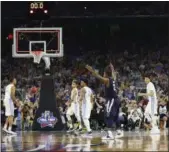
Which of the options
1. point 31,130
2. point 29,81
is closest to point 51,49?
point 31,130

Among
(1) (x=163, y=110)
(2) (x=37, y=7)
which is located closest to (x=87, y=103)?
(2) (x=37, y=7)

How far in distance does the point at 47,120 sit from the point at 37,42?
3100 millimetres

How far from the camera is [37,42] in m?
18.5

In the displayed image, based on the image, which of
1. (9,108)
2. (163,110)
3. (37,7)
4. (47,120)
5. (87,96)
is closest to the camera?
(9,108)

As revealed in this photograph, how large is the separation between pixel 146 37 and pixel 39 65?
5.88 metres

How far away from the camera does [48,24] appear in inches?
1050

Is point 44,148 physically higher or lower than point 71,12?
lower

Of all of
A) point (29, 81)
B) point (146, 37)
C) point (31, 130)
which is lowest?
point (31, 130)

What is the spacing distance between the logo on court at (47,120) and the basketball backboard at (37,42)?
7.51ft

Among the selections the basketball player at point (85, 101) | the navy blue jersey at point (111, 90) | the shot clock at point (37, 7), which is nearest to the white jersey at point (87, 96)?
the basketball player at point (85, 101)

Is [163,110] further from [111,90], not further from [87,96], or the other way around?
[111,90]

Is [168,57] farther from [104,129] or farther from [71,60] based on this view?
[104,129]

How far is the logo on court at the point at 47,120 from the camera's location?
666 inches

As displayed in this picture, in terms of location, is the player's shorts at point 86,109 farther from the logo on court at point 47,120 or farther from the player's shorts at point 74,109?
the logo on court at point 47,120
